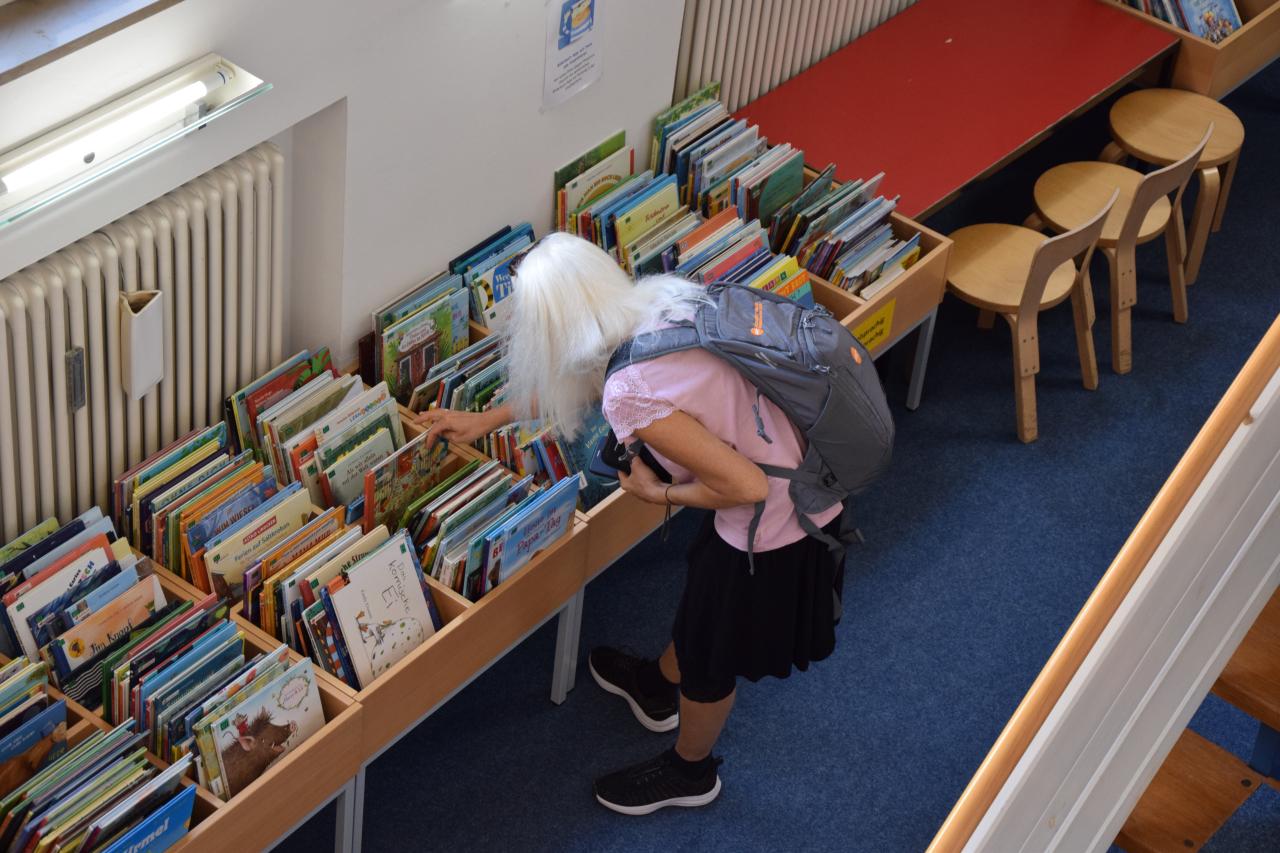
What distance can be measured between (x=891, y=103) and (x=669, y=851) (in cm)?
301

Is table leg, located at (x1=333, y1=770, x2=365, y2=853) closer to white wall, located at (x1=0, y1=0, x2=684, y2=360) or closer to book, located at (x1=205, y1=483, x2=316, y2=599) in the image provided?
book, located at (x1=205, y1=483, x2=316, y2=599)

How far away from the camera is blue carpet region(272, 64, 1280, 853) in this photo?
4.24 m

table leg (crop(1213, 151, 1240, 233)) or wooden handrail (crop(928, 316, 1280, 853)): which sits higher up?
wooden handrail (crop(928, 316, 1280, 853))

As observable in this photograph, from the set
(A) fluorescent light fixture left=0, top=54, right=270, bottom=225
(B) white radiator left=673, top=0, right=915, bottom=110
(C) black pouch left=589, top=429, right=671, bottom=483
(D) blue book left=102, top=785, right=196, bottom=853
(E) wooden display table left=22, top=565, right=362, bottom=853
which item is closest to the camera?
(A) fluorescent light fixture left=0, top=54, right=270, bottom=225

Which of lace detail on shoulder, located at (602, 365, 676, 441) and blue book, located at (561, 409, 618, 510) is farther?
blue book, located at (561, 409, 618, 510)

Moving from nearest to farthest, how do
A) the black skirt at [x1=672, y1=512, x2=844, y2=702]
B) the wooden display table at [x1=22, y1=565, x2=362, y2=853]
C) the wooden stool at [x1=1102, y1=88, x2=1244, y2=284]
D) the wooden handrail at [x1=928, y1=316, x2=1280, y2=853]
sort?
1. the wooden handrail at [x1=928, y1=316, x2=1280, y2=853]
2. the wooden display table at [x1=22, y1=565, x2=362, y2=853]
3. the black skirt at [x1=672, y1=512, x2=844, y2=702]
4. the wooden stool at [x1=1102, y1=88, x2=1244, y2=284]

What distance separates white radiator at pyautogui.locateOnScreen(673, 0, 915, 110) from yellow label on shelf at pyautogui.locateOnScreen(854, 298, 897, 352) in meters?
1.04

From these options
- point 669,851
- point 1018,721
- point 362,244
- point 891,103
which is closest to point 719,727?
point 669,851

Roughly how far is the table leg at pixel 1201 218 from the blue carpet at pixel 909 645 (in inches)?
5.2

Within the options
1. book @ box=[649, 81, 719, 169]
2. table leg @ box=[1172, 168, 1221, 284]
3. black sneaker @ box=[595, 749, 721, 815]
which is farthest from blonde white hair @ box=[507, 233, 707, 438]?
table leg @ box=[1172, 168, 1221, 284]

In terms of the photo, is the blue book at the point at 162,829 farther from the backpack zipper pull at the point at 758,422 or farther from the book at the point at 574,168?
the book at the point at 574,168

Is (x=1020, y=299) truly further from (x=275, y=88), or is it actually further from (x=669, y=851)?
(x=275, y=88)

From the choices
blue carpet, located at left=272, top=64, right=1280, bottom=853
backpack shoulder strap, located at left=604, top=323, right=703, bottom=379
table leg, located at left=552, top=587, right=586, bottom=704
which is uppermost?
backpack shoulder strap, located at left=604, top=323, right=703, bottom=379

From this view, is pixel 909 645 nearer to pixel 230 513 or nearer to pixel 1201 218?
pixel 230 513
